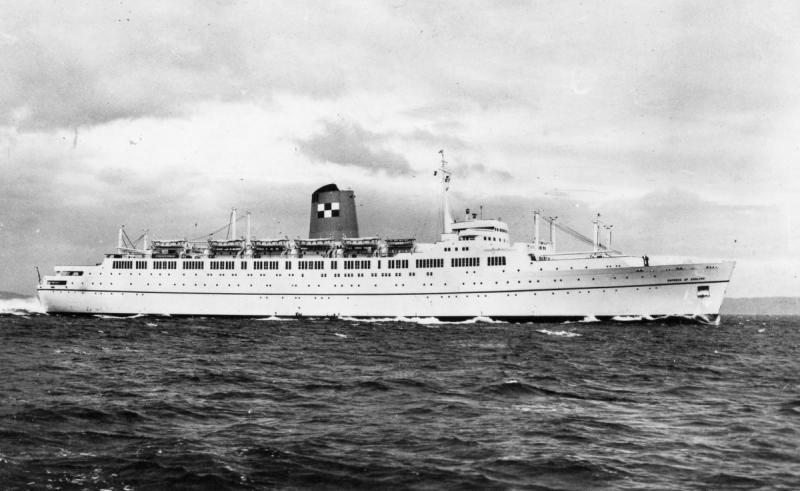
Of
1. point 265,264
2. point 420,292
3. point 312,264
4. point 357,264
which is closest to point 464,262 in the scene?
point 420,292

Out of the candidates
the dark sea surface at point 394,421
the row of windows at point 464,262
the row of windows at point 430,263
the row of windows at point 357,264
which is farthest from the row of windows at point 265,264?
the dark sea surface at point 394,421

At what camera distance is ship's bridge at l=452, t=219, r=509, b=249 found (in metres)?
42.8

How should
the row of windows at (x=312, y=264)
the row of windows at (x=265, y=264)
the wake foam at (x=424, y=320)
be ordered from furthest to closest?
the row of windows at (x=265, y=264), the row of windows at (x=312, y=264), the wake foam at (x=424, y=320)

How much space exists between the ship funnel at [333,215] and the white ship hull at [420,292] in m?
5.30

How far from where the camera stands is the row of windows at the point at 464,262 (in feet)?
135

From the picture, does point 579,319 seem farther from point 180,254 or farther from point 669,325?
point 180,254

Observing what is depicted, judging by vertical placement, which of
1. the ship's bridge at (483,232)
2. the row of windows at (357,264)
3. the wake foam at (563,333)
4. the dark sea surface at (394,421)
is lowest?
the wake foam at (563,333)

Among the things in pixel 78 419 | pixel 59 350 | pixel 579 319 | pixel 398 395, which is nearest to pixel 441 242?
pixel 579 319

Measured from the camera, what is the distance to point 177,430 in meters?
9.63

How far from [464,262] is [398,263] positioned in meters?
4.94

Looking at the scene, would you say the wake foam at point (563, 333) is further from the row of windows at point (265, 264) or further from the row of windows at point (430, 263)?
the row of windows at point (265, 264)

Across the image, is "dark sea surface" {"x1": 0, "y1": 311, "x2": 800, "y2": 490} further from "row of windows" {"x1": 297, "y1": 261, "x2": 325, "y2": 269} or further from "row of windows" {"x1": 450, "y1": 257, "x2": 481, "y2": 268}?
"row of windows" {"x1": 297, "y1": 261, "x2": 325, "y2": 269}

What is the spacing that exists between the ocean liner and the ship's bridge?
8 cm

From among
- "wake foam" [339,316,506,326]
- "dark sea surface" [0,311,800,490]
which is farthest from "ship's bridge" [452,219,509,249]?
"dark sea surface" [0,311,800,490]
